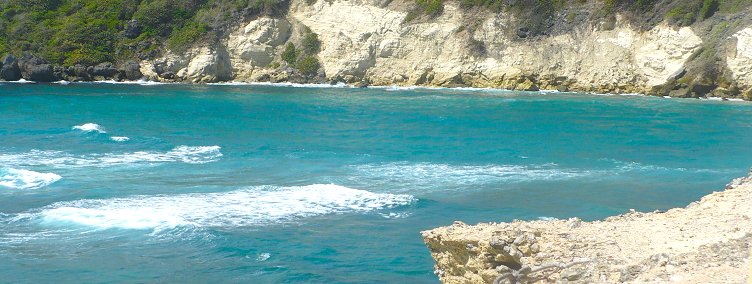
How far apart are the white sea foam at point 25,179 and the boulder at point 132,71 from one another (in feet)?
149

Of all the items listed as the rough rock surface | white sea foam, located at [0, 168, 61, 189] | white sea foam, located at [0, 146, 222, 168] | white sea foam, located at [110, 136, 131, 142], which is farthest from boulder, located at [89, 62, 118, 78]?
the rough rock surface

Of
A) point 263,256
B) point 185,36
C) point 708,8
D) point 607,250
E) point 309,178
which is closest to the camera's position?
point 607,250

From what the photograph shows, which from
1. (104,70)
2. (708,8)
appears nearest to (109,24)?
(104,70)

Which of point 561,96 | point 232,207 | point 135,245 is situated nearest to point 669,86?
point 561,96

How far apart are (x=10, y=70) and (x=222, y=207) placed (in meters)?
54.8

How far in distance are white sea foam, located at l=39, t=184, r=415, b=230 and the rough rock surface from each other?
9.52 meters

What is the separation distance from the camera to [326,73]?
2721 inches

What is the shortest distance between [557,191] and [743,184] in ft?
31.0

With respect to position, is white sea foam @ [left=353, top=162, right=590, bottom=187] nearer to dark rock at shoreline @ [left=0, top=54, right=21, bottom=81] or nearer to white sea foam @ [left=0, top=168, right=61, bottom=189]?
white sea foam @ [left=0, top=168, right=61, bottom=189]

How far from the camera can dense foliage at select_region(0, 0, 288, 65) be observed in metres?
72.1

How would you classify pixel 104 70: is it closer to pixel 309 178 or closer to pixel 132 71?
pixel 132 71

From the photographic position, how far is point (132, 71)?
70500 mm

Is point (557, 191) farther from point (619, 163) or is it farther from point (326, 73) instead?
point (326, 73)

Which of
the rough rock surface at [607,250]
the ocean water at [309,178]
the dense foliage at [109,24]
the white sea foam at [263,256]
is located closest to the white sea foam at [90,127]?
the ocean water at [309,178]
